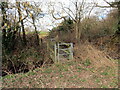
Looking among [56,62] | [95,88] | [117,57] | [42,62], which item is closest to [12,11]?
[42,62]

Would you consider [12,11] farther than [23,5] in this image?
Yes

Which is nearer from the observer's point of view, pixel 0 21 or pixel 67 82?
pixel 67 82

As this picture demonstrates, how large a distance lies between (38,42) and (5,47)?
2103mm

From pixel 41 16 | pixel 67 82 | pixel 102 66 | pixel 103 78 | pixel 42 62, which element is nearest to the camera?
pixel 67 82

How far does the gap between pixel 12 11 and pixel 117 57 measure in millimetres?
6338

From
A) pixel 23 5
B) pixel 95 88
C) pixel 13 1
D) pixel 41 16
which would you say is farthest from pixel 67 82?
pixel 41 16

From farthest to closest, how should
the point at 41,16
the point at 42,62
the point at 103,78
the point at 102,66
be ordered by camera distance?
the point at 41,16
the point at 42,62
the point at 102,66
the point at 103,78

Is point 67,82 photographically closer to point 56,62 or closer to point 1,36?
point 56,62

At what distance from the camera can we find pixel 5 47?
556 centimetres

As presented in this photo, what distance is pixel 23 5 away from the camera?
15.0 ft

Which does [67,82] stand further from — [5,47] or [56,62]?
[5,47]

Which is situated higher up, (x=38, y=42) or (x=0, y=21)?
(x=0, y=21)

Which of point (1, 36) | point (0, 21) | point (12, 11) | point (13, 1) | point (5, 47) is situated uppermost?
point (13, 1)

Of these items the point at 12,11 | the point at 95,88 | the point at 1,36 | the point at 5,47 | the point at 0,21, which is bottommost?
the point at 95,88
